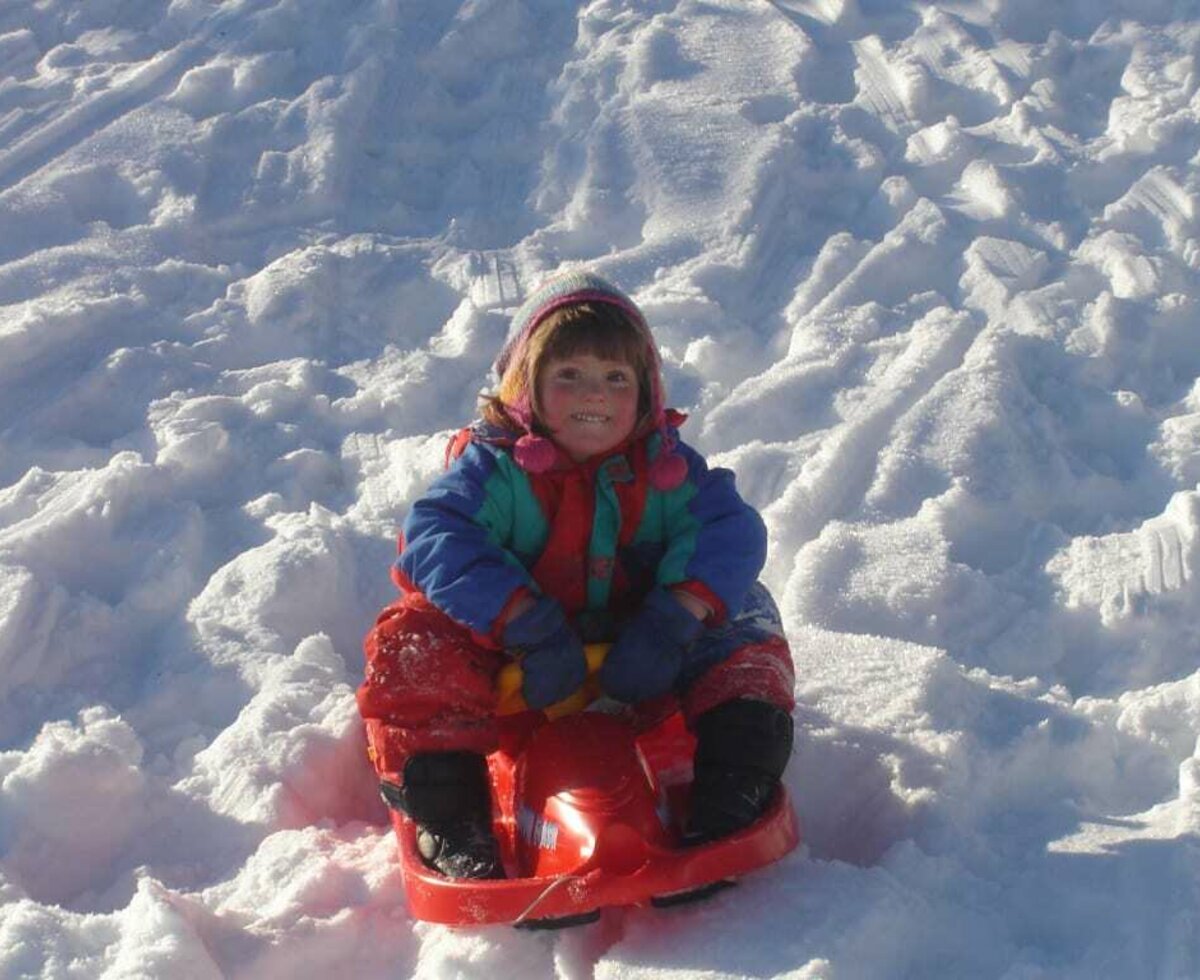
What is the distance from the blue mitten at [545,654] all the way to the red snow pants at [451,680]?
83 millimetres

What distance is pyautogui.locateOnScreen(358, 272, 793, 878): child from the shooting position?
2.48 metres

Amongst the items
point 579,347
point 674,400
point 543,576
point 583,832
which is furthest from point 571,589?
point 674,400

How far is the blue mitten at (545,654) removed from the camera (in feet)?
8.36

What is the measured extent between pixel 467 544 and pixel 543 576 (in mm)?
216

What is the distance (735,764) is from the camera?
247 cm

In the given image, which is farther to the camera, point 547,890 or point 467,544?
point 467,544

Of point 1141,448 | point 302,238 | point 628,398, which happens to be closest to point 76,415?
point 302,238

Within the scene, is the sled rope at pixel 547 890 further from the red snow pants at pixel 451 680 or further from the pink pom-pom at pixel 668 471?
the pink pom-pom at pixel 668 471

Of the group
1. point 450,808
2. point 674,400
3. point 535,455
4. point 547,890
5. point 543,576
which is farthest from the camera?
point 674,400

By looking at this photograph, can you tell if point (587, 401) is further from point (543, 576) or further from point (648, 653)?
point (648, 653)

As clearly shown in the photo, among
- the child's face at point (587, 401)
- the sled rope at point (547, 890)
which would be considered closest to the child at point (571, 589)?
the child's face at point (587, 401)

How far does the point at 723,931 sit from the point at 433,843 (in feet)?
1.63

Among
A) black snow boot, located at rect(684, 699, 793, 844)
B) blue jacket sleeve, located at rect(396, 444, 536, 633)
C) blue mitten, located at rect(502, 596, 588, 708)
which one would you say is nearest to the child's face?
blue jacket sleeve, located at rect(396, 444, 536, 633)

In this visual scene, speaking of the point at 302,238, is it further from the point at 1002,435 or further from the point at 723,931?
the point at 723,931
